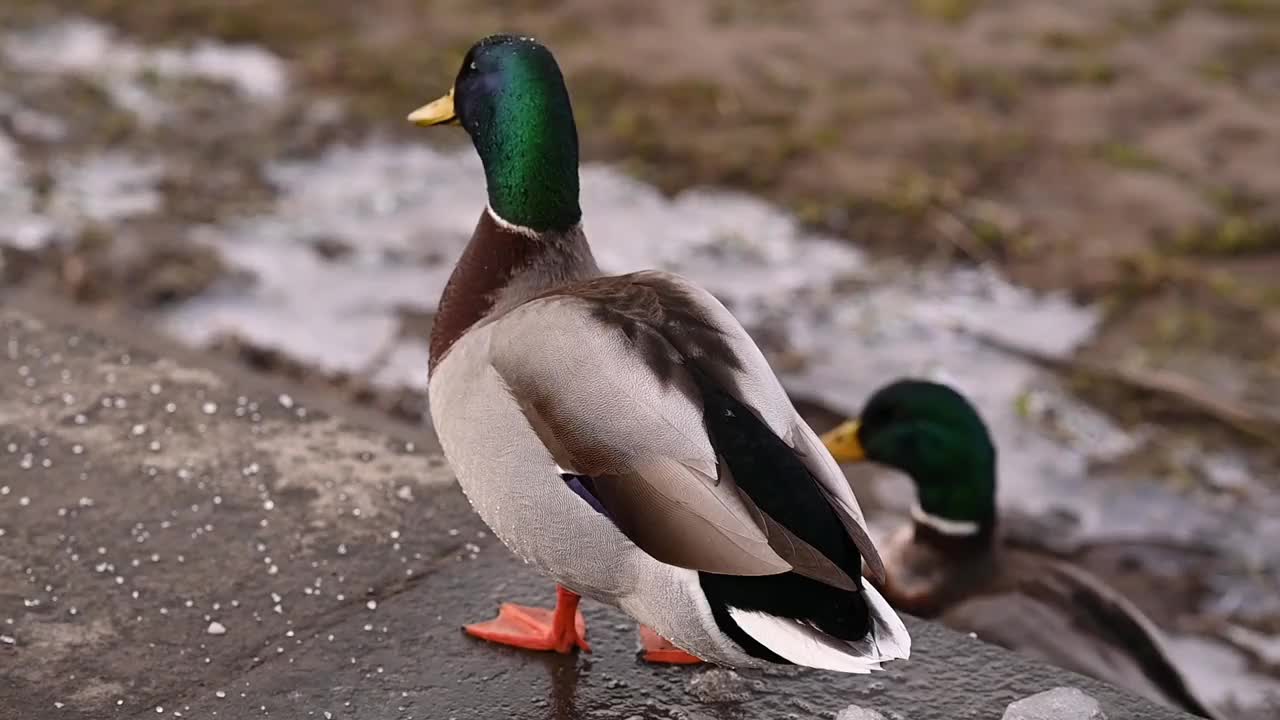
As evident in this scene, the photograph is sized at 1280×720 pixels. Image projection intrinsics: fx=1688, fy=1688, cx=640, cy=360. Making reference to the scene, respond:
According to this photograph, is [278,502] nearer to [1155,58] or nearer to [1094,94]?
[1094,94]

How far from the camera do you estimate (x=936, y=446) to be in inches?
144

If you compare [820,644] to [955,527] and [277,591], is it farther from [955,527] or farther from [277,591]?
[955,527]

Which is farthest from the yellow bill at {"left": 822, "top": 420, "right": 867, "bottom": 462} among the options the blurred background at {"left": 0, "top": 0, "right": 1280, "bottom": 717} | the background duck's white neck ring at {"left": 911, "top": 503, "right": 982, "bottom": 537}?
the blurred background at {"left": 0, "top": 0, "right": 1280, "bottom": 717}

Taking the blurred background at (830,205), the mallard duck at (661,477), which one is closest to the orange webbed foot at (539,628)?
the mallard duck at (661,477)

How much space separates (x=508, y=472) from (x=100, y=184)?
3.71m

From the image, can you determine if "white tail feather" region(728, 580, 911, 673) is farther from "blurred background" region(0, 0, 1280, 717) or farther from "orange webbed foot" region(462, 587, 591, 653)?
"blurred background" region(0, 0, 1280, 717)

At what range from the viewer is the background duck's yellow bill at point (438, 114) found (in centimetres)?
271

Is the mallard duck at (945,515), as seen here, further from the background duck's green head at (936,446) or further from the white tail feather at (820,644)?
the white tail feather at (820,644)

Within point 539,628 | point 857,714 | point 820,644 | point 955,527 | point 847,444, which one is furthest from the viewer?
point 847,444

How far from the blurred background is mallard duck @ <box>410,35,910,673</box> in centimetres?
170

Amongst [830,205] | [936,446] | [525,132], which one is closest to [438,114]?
[525,132]

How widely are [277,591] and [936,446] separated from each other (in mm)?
1574

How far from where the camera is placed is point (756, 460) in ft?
6.97

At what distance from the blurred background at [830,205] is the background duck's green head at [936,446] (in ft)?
1.66
